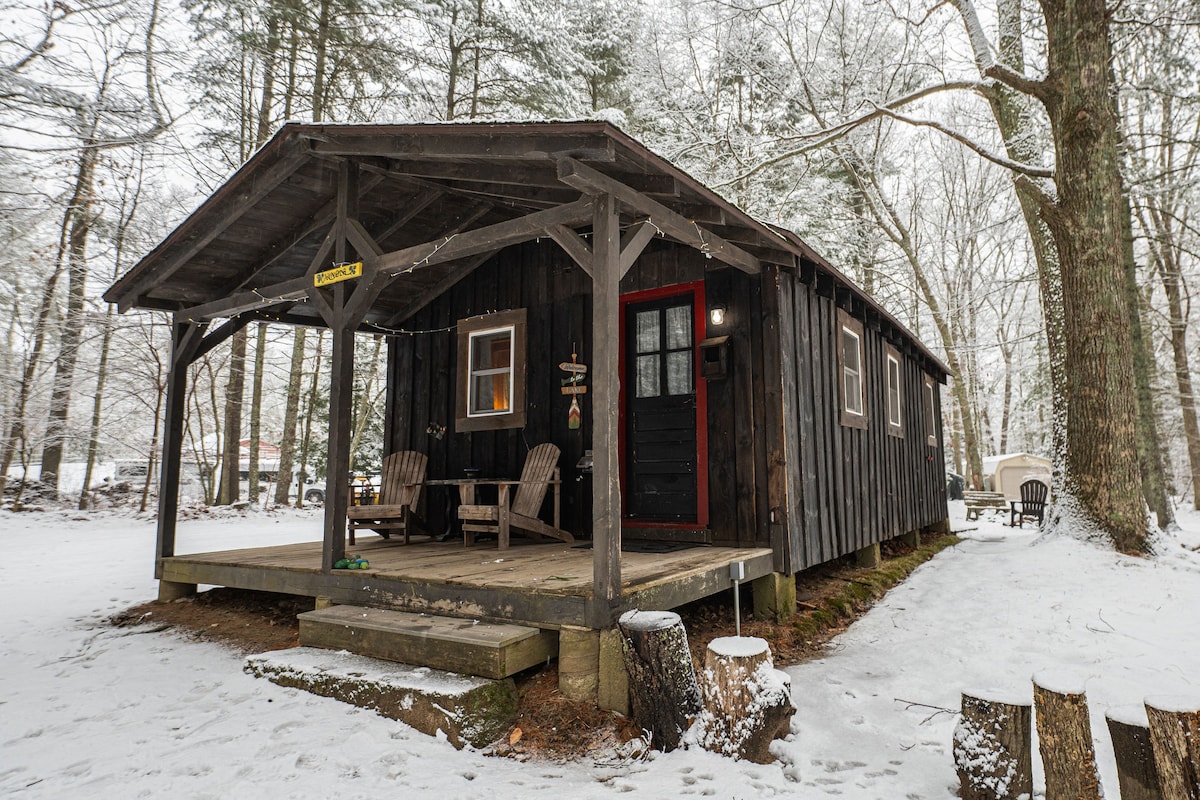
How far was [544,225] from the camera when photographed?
370 cm

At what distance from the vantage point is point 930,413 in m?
10.6

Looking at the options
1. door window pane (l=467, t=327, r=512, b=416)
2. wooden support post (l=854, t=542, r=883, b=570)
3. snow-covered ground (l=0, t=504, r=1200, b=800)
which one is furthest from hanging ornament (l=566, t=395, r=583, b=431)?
wooden support post (l=854, t=542, r=883, b=570)

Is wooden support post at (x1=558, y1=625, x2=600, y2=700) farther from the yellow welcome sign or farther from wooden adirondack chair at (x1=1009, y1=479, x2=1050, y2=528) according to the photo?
wooden adirondack chair at (x1=1009, y1=479, x2=1050, y2=528)

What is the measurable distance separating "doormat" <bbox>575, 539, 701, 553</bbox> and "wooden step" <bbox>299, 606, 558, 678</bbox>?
1.56 metres

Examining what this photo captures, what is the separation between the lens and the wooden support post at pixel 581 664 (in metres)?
3.22

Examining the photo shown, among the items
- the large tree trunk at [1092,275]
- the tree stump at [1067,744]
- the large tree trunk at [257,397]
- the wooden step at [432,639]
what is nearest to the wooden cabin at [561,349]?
the wooden step at [432,639]

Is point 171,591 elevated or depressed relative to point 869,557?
depressed

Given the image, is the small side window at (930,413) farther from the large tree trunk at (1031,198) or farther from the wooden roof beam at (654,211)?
the wooden roof beam at (654,211)

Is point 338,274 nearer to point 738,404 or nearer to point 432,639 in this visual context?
point 432,639

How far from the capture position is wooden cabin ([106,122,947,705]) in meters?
3.62

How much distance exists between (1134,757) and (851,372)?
4.95 meters

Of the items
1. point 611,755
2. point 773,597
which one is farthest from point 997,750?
point 773,597

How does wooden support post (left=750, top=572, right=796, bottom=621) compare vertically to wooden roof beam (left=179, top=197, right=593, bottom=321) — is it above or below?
below

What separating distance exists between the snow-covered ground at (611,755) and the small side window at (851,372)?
174cm
